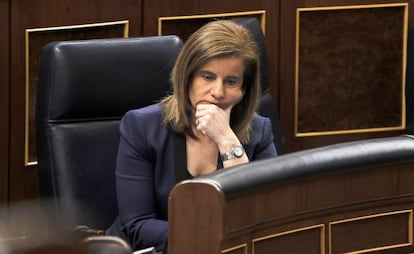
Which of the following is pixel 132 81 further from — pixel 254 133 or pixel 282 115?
pixel 282 115

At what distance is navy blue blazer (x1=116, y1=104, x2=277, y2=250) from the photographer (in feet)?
5.60

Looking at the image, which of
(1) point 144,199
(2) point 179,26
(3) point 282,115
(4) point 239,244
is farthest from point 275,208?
(3) point 282,115

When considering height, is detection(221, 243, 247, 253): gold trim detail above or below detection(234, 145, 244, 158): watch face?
below

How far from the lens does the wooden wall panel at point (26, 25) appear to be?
8.80 feet

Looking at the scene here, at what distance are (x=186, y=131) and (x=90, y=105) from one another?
10.5 inches

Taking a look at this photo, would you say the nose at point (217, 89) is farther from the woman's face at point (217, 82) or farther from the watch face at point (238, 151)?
the watch face at point (238, 151)

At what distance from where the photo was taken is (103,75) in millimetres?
1929

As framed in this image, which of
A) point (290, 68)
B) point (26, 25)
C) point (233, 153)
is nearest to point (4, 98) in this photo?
point (26, 25)

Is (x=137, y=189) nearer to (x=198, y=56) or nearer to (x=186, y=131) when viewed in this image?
(x=186, y=131)

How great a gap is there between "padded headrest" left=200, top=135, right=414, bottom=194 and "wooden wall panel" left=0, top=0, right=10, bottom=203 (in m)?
1.64

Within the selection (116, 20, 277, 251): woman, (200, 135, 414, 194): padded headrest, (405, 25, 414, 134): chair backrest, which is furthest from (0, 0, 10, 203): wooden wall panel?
(200, 135, 414, 194): padded headrest

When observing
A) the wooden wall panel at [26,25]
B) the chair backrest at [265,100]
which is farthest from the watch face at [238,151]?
the wooden wall panel at [26,25]

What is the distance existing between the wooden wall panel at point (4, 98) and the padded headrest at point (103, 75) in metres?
0.79

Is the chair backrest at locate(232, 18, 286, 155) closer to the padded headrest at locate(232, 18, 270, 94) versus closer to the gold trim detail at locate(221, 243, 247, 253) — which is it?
the padded headrest at locate(232, 18, 270, 94)
